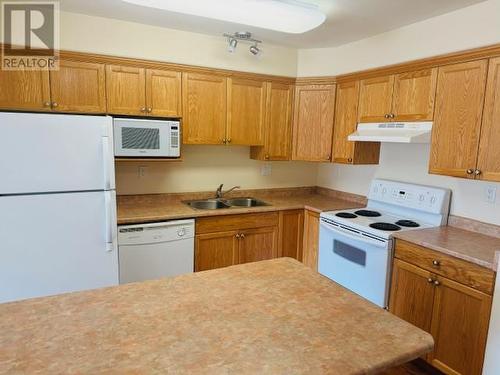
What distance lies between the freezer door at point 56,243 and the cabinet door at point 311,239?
5.91ft

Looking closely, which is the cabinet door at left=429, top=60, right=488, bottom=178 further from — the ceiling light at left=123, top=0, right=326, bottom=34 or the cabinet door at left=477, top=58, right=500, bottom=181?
the ceiling light at left=123, top=0, right=326, bottom=34

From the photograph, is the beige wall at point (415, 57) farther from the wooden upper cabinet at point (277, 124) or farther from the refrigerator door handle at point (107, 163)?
the refrigerator door handle at point (107, 163)

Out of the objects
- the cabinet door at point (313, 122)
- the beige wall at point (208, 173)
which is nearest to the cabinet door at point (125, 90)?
the beige wall at point (208, 173)

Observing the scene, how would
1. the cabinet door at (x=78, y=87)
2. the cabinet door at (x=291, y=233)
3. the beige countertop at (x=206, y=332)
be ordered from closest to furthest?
the beige countertop at (x=206, y=332) → the cabinet door at (x=78, y=87) → the cabinet door at (x=291, y=233)

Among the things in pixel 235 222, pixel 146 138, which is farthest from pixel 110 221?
pixel 235 222

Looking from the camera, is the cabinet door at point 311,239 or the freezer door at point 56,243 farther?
the cabinet door at point 311,239

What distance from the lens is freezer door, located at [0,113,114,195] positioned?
6.91ft

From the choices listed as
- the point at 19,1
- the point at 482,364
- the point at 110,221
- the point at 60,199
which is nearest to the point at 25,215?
the point at 60,199

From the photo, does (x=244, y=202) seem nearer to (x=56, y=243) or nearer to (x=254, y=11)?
(x=56, y=243)

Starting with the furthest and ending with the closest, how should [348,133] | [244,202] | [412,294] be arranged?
[244,202] → [348,133] → [412,294]

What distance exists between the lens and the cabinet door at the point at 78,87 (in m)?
2.67

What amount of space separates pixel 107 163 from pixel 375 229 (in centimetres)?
199

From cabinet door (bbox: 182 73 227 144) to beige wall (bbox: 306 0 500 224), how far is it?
3.32 feet

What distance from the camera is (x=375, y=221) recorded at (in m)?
2.86
